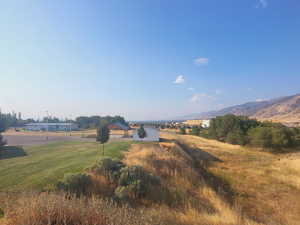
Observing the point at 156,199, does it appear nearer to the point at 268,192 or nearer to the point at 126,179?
the point at 126,179

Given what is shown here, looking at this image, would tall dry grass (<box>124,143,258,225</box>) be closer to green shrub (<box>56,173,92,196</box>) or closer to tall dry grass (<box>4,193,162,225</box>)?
tall dry grass (<box>4,193,162,225</box>)

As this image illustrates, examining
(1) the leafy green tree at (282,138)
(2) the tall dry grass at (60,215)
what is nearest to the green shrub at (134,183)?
(2) the tall dry grass at (60,215)

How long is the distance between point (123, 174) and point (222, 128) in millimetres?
49277

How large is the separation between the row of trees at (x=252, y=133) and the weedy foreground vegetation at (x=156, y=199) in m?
20.3

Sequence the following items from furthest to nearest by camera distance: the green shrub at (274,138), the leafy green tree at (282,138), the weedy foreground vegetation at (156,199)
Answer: the green shrub at (274,138) → the leafy green tree at (282,138) → the weedy foreground vegetation at (156,199)

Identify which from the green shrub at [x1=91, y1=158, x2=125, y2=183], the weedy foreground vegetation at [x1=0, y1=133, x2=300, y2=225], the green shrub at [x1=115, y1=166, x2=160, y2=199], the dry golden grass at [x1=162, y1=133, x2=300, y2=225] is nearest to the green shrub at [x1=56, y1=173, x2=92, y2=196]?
the weedy foreground vegetation at [x1=0, y1=133, x2=300, y2=225]

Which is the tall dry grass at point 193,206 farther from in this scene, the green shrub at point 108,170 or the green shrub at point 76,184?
the green shrub at point 76,184

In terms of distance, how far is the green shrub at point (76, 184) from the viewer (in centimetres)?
603

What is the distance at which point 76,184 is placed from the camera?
6.32m

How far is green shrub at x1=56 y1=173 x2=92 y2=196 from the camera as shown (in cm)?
603

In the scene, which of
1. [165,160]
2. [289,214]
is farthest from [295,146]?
[165,160]

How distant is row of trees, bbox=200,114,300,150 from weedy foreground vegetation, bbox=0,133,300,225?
66.6ft

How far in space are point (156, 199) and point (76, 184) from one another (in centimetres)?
346

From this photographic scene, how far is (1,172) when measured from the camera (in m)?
8.51
